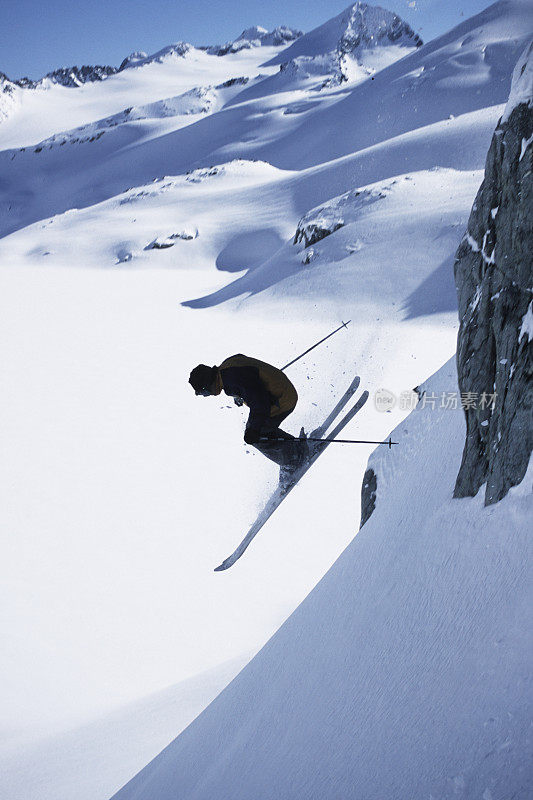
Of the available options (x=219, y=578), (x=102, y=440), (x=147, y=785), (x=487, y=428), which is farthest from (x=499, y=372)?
(x=102, y=440)

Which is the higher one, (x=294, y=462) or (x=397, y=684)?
(x=397, y=684)

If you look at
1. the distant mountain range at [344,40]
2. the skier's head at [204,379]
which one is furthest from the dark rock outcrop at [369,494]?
the distant mountain range at [344,40]

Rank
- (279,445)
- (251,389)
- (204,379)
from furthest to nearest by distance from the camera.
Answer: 1. (279,445)
2. (251,389)
3. (204,379)

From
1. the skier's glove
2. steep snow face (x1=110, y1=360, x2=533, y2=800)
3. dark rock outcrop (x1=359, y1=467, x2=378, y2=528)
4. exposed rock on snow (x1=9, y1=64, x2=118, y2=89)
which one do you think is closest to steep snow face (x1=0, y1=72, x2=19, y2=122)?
exposed rock on snow (x1=9, y1=64, x2=118, y2=89)

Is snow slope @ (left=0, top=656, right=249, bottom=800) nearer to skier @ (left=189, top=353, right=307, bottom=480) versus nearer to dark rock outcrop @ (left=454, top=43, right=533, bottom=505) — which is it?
skier @ (left=189, top=353, right=307, bottom=480)

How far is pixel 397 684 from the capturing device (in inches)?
84.7

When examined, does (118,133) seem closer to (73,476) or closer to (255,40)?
(73,476)

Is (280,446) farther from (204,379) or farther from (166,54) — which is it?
(166,54)

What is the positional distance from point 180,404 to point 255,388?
508 cm

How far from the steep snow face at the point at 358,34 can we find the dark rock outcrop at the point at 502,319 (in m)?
122

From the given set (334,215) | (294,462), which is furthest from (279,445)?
(334,215)

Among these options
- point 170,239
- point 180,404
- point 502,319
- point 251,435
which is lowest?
point 180,404

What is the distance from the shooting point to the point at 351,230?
752 inches

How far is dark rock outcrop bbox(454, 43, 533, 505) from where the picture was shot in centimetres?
271
